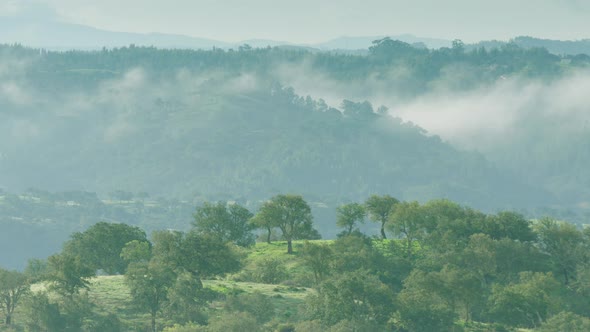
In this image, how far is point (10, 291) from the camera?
143125mm

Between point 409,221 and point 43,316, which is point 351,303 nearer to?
point 43,316

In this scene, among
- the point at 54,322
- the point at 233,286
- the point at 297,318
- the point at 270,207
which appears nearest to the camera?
the point at 54,322

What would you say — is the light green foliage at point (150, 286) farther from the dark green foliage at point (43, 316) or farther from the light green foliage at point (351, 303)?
the light green foliage at point (351, 303)

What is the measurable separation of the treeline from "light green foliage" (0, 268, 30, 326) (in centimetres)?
20

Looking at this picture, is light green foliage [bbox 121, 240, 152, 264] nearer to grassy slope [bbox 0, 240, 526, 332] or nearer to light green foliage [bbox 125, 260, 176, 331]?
grassy slope [bbox 0, 240, 526, 332]

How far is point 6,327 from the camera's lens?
442 feet

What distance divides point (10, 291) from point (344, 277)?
1855 inches

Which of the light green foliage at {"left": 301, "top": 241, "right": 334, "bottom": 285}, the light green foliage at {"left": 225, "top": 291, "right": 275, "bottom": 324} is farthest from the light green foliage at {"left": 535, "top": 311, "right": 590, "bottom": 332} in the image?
the light green foliage at {"left": 301, "top": 241, "right": 334, "bottom": 285}

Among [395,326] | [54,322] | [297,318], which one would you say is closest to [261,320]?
[297,318]

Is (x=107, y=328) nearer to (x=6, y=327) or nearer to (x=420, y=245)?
(x=6, y=327)

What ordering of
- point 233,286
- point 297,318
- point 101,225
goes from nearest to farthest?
point 297,318, point 233,286, point 101,225

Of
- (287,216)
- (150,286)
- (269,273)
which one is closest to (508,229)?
(287,216)

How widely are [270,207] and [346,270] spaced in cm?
3845

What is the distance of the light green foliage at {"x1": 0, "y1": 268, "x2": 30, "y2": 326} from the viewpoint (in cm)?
13912
